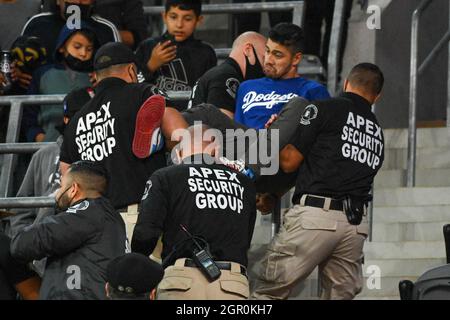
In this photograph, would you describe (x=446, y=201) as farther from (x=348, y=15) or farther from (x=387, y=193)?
(x=348, y=15)

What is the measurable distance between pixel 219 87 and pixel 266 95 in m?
0.44

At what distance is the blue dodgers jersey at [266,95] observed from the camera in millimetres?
10766

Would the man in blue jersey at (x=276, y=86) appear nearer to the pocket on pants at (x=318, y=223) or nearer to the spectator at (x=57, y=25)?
the pocket on pants at (x=318, y=223)

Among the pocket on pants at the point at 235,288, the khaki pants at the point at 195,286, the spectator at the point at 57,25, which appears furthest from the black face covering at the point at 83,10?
the pocket on pants at the point at 235,288

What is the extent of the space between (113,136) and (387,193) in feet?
8.35

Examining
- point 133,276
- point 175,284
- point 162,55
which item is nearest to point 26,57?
Result: point 162,55

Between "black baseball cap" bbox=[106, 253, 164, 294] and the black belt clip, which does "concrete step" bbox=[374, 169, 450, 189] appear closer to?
the black belt clip

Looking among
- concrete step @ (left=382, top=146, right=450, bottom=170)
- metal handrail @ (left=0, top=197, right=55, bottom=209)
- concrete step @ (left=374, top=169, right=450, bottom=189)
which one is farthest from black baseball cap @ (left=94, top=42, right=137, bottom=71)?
concrete step @ (left=382, top=146, right=450, bottom=170)

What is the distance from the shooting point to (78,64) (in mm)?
12266

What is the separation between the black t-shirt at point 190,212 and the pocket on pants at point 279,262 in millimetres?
701

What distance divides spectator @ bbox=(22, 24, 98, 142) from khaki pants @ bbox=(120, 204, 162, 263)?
6.93ft

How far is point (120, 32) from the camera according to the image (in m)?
13.3

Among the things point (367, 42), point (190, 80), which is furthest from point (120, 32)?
point (367, 42)

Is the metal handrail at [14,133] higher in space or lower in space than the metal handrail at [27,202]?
higher
